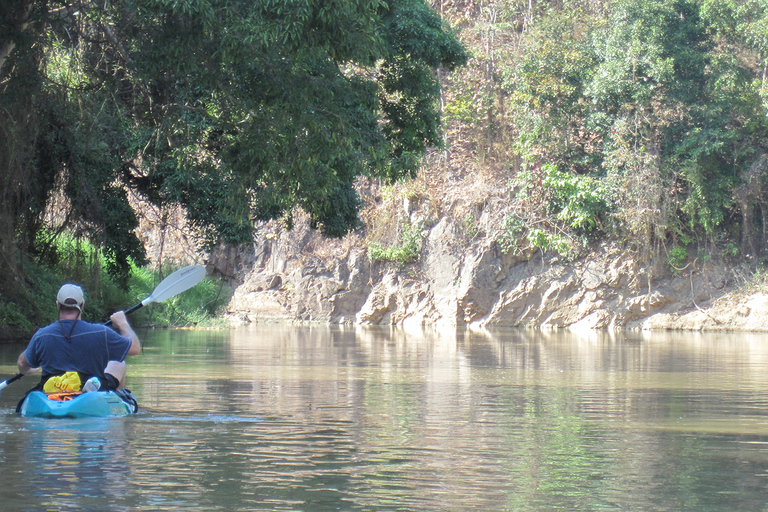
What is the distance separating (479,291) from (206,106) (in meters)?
20.0

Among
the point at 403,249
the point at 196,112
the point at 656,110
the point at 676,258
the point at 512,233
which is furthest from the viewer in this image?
the point at 403,249

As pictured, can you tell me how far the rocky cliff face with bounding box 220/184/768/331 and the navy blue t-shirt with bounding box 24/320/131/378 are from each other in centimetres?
2627

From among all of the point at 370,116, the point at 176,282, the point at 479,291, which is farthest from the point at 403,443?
the point at 479,291

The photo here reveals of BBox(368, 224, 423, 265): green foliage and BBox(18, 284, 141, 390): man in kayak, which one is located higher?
BBox(368, 224, 423, 265): green foliage

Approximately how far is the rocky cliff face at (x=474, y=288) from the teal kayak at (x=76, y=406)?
26267mm

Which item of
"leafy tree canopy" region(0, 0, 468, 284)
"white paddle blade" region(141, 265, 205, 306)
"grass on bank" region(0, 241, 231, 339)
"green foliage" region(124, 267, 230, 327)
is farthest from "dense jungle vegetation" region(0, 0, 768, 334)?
"green foliage" region(124, 267, 230, 327)

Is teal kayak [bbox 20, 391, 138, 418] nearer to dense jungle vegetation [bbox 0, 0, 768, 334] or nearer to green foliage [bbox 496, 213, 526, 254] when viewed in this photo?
dense jungle vegetation [bbox 0, 0, 768, 334]

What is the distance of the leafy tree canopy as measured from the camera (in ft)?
35.3

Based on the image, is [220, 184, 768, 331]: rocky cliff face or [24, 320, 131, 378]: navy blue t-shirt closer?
[24, 320, 131, 378]: navy blue t-shirt

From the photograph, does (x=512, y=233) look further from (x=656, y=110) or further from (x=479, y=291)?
(x=656, y=110)

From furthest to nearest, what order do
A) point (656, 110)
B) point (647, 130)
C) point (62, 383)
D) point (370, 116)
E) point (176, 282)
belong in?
point (647, 130), point (656, 110), point (370, 116), point (176, 282), point (62, 383)

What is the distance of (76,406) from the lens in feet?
26.3

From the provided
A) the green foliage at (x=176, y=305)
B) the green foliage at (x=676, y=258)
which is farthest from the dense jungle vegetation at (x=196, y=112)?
the green foliage at (x=676, y=258)

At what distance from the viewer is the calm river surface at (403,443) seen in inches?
200
